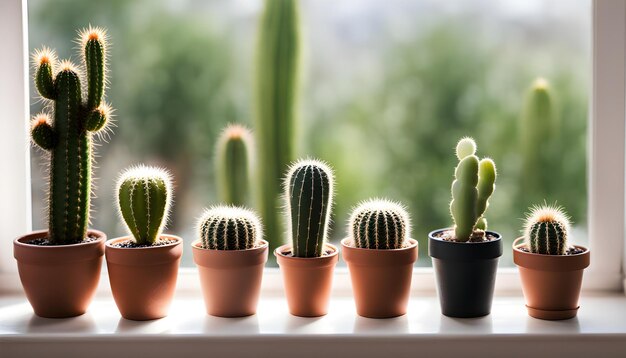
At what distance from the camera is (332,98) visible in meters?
1.68

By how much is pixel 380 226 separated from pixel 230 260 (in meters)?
0.33

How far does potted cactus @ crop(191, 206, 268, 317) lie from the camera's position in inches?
57.2

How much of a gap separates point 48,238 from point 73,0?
581 millimetres

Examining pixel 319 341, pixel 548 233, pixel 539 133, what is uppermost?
pixel 539 133

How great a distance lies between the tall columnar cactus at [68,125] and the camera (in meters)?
1.45

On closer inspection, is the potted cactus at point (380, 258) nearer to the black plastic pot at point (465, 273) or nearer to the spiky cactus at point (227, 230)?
the black plastic pot at point (465, 273)

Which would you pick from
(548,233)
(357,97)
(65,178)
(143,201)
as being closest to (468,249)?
(548,233)

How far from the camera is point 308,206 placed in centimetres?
143

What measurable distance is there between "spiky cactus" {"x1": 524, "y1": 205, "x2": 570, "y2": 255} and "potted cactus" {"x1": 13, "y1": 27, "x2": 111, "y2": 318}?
94 centimetres

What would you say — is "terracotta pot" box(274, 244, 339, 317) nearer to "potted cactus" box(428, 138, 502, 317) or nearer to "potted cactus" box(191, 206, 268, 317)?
"potted cactus" box(191, 206, 268, 317)

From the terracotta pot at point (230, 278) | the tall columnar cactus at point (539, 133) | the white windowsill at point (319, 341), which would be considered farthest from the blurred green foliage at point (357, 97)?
the white windowsill at point (319, 341)

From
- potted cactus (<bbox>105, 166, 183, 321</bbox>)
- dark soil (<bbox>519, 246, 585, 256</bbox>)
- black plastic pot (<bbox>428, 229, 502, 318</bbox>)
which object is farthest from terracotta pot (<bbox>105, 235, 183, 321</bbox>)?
dark soil (<bbox>519, 246, 585, 256</bbox>)

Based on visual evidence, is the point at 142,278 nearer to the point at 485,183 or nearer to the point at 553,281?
the point at 485,183

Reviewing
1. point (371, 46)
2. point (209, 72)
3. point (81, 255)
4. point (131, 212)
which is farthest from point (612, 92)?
point (81, 255)
